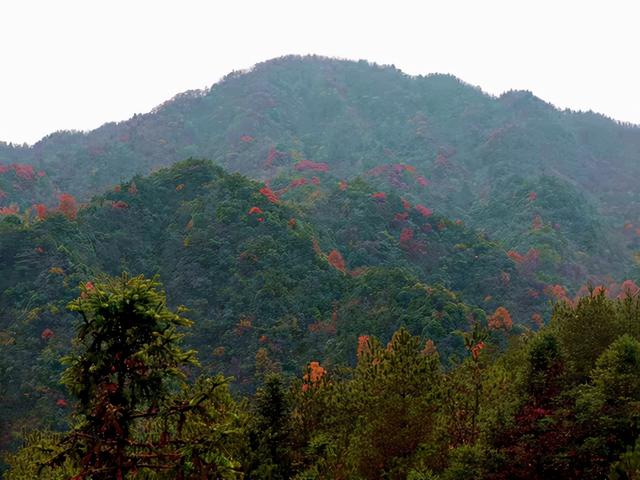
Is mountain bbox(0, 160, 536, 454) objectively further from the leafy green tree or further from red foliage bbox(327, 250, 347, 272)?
the leafy green tree

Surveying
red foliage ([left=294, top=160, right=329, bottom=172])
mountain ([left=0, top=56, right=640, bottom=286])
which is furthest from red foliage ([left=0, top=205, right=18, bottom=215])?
red foliage ([left=294, top=160, right=329, bottom=172])

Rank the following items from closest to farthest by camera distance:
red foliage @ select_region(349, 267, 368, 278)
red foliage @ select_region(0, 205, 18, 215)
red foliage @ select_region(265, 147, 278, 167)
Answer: red foliage @ select_region(349, 267, 368, 278)
red foliage @ select_region(0, 205, 18, 215)
red foliage @ select_region(265, 147, 278, 167)

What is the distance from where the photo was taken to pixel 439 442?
21234 mm

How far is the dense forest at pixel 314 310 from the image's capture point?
34.2ft

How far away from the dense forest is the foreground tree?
0.13 ft

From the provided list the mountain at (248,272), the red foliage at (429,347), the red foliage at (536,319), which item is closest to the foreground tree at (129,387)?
the mountain at (248,272)

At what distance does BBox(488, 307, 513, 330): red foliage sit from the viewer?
73.3 metres

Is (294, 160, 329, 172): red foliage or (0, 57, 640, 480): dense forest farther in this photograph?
(294, 160, 329, 172): red foliage

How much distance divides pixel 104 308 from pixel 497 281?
89.8 metres

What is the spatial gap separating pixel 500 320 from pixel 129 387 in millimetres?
74793

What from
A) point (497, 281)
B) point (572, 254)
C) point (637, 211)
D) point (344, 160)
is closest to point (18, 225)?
point (497, 281)

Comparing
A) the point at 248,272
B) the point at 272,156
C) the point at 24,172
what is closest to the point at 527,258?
the point at 248,272

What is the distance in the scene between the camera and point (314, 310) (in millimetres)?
74875

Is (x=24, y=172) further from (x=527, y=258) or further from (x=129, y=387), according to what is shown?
(x=129, y=387)
